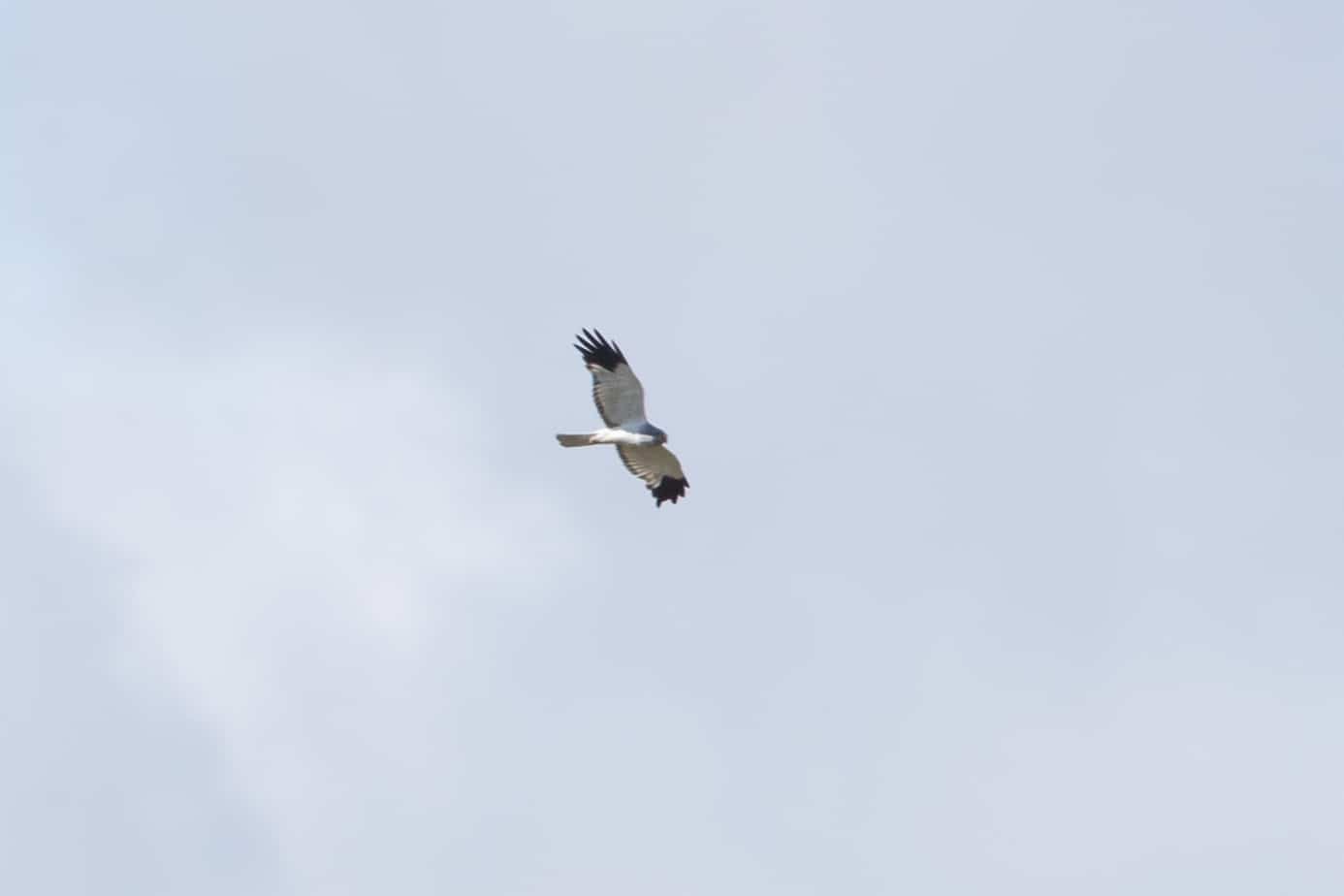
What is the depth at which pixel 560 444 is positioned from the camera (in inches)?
2078

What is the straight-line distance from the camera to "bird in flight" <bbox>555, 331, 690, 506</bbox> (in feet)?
174

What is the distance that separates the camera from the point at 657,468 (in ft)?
180

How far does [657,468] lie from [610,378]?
3067mm

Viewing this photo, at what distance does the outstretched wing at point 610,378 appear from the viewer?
52.9 meters

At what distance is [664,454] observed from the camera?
178 feet

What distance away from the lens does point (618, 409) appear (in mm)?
53438

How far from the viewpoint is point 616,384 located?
53.1m

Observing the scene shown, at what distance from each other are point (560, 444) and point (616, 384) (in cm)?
201

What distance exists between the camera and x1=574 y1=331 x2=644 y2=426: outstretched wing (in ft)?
174

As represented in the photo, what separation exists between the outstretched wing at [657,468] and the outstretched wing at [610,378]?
3.89ft

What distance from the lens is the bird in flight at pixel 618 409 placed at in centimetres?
5294

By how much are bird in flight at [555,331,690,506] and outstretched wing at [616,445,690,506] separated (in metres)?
0.02

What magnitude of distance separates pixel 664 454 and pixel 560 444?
2.86 m

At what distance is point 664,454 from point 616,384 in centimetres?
229
